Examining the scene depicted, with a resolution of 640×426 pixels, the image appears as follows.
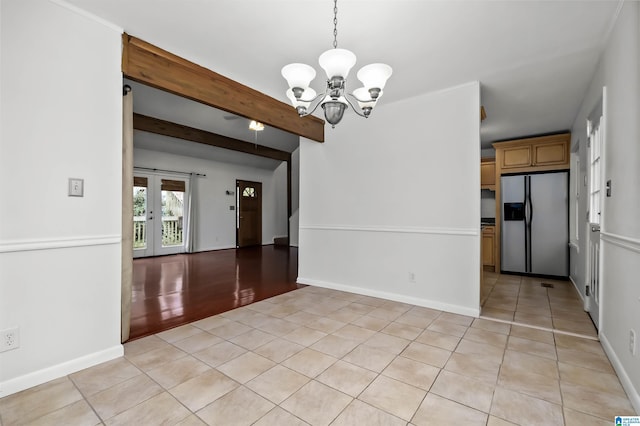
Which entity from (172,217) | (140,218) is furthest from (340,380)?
(172,217)

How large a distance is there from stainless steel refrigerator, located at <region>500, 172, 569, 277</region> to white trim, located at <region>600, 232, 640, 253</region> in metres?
2.82

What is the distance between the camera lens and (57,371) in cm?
187

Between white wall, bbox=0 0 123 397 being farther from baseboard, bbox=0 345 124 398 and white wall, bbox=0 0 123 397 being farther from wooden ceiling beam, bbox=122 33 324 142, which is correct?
wooden ceiling beam, bbox=122 33 324 142

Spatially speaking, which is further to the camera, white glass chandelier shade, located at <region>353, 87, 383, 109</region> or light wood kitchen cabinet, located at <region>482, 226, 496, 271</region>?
light wood kitchen cabinet, located at <region>482, 226, 496, 271</region>

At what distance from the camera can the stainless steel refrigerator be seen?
466cm

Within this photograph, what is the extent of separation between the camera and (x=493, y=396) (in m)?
1.71

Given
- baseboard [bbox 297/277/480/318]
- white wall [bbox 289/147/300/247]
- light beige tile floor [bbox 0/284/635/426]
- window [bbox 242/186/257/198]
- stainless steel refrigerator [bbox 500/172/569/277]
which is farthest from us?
white wall [bbox 289/147/300/247]

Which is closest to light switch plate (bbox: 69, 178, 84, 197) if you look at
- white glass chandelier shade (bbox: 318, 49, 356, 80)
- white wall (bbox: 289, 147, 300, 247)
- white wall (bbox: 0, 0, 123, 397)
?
white wall (bbox: 0, 0, 123, 397)

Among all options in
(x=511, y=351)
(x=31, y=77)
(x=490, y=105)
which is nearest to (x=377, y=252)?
(x=511, y=351)

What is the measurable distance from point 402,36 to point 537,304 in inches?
135

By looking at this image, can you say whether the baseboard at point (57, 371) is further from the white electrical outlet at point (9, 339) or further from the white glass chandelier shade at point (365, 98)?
the white glass chandelier shade at point (365, 98)

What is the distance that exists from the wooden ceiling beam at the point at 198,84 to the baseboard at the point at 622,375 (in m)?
3.71

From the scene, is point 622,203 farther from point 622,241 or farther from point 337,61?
point 337,61

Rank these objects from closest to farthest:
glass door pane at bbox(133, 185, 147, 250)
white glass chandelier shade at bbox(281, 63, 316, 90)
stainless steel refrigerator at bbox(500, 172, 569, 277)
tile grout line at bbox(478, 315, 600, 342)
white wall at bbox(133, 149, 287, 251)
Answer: white glass chandelier shade at bbox(281, 63, 316, 90)
tile grout line at bbox(478, 315, 600, 342)
stainless steel refrigerator at bbox(500, 172, 569, 277)
glass door pane at bbox(133, 185, 147, 250)
white wall at bbox(133, 149, 287, 251)
